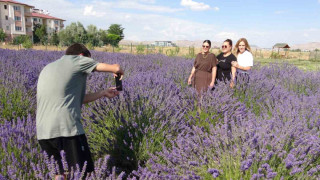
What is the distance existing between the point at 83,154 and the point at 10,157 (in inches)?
23.0

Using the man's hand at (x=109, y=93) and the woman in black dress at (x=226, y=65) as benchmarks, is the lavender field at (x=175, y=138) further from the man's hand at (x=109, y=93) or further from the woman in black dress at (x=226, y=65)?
the man's hand at (x=109, y=93)

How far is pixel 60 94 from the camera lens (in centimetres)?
156

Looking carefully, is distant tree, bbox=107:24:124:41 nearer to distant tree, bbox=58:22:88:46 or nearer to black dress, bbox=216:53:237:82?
distant tree, bbox=58:22:88:46

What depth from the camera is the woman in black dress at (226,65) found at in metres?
3.87

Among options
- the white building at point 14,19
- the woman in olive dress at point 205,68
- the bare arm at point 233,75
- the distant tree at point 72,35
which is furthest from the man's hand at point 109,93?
the white building at point 14,19

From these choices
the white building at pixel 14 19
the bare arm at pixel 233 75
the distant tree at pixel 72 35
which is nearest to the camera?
the bare arm at pixel 233 75

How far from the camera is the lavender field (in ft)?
5.16

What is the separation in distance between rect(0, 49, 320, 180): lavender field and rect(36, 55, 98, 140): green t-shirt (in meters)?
0.23

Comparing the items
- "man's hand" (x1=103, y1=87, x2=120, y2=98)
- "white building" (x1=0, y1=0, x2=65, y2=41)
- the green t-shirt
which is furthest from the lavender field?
"white building" (x1=0, y1=0, x2=65, y2=41)

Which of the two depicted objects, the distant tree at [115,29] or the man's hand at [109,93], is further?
the distant tree at [115,29]

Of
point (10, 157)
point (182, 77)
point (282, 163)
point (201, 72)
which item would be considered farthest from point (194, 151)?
point (182, 77)

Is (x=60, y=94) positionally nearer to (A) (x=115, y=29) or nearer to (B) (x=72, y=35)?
(B) (x=72, y=35)

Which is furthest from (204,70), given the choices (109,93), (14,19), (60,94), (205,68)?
(14,19)

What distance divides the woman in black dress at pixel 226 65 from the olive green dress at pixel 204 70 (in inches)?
7.7
